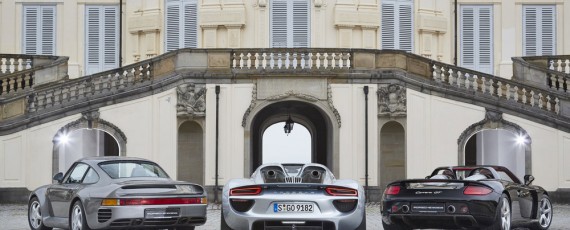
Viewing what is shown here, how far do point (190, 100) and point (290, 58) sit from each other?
301cm

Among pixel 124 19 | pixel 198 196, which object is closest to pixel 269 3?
pixel 124 19

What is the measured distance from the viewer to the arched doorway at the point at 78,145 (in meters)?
34.8

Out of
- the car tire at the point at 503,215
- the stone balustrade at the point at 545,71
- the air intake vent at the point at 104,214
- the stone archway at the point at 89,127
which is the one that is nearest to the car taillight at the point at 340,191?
the car tire at the point at 503,215

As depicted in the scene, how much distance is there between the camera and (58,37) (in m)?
42.5

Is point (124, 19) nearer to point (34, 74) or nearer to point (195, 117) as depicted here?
point (34, 74)

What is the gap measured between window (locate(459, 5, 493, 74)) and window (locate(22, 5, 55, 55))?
46.3ft

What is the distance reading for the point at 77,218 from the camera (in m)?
19.2

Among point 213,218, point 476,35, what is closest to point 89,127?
point 213,218

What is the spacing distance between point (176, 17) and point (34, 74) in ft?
19.5

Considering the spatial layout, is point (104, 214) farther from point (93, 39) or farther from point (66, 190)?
point (93, 39)

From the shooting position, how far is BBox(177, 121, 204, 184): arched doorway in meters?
34.7

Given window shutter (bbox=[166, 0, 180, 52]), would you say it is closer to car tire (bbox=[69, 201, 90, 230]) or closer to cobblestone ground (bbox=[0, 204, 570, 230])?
cobblestone ground (bbox=[0, 204, 570, 230])

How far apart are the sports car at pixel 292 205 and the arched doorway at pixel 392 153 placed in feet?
53.3

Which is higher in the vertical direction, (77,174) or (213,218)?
(77,174)
